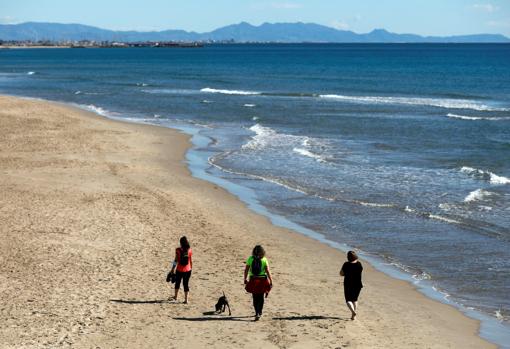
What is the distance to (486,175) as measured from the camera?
3152cm

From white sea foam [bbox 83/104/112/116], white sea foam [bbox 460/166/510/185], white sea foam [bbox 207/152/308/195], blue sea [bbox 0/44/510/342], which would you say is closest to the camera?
blue sea [bbox 0/44/510/342]

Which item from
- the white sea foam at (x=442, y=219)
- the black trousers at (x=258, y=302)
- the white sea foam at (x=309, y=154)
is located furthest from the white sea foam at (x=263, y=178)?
the black trousers at (x=258, y=302)

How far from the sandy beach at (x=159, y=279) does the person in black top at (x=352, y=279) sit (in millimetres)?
353

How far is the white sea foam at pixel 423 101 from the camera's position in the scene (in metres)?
62.4

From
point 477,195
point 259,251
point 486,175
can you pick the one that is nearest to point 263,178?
point 477,195

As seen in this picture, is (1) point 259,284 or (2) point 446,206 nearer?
(1) point 259,284

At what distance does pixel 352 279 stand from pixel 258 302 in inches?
69.3

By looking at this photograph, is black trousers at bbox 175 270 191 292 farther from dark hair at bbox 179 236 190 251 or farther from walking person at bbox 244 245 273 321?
walking person at bbox 244 245 273 321

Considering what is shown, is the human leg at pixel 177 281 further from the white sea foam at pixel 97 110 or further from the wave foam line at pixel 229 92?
the wave foam line at pixel 229 92

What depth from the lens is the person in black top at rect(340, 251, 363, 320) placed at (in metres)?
13.8

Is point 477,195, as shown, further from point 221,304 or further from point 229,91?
point 229,91

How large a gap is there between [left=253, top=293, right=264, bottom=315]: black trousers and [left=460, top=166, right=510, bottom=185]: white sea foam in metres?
18.8

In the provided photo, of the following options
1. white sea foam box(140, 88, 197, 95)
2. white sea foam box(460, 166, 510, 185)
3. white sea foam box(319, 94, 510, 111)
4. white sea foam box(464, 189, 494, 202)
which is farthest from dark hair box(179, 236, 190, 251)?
white sea foam box(140, 88, 197, 95)

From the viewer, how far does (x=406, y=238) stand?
21688 mm
